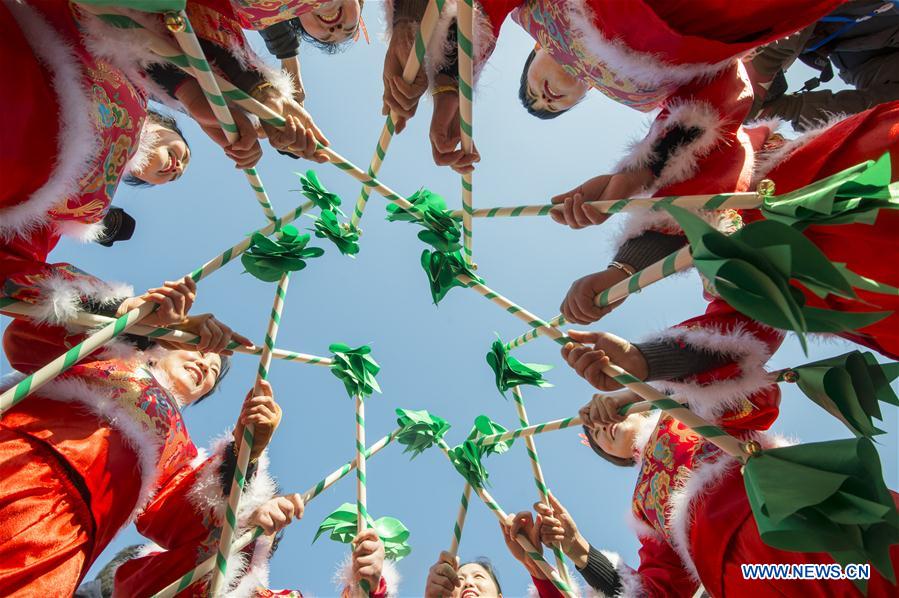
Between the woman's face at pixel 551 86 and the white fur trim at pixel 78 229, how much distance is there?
1580mm

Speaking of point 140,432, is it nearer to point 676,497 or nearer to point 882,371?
point 676,497

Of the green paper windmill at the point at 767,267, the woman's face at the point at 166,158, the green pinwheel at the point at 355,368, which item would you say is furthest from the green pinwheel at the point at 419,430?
the green paper windmill at the point at 767,267

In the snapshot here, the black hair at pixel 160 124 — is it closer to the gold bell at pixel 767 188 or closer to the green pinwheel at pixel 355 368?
the green pinwheel at pixel 355 368

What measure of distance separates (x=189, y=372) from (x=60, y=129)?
116cm

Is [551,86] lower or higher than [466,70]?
higher

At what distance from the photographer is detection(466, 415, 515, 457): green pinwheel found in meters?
2.53

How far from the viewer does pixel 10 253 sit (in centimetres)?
147

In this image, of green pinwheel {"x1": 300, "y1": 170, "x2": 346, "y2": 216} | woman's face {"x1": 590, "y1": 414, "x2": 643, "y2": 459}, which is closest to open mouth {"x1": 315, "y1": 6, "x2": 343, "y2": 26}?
green pinwheel {"x1": 300, "y1": 170, "x2": 346, "y2": 216}

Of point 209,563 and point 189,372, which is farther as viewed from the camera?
point 189,372

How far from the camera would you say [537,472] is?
2.35 metres

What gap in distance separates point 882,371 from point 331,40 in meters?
2.27

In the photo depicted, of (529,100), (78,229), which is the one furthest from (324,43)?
(78,229)

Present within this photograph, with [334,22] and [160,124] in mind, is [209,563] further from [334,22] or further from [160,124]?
[334,22]

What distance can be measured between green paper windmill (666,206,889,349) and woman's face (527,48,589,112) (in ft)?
4.12
